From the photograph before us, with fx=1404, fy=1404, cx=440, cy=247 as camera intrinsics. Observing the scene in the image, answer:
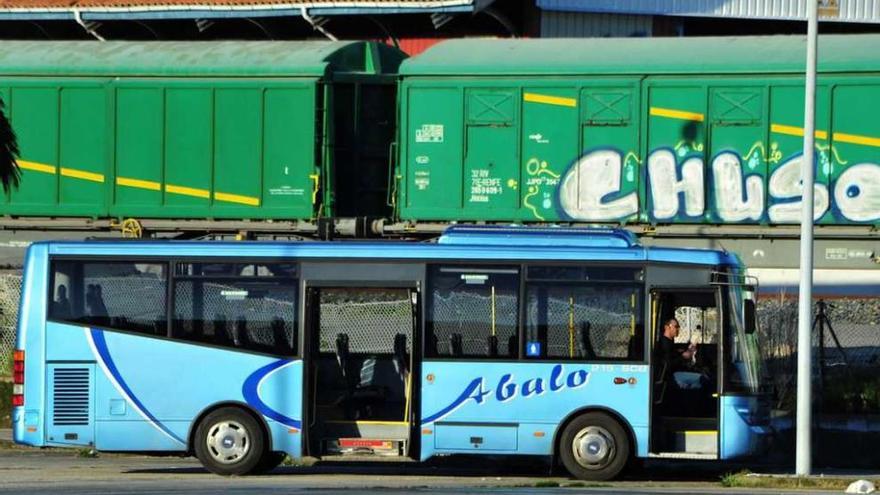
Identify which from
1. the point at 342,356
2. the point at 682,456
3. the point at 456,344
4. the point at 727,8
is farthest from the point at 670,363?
the point at 727,8

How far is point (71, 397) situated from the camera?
1573 cm

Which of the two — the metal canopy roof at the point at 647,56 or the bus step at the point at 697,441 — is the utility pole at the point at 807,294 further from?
the metal canopy roof at the point at 647,56

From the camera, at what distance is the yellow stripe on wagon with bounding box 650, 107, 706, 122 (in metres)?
22.5

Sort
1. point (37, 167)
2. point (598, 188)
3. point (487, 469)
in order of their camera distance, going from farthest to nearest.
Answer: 1. point (37, 167)
2. point (598, 188)
3. point (487, 469)

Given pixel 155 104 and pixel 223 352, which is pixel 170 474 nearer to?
pixel 223 352

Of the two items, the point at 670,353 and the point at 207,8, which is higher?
the point at 207,8

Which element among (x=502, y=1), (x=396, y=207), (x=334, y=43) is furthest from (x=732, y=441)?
(x=502, y=1)

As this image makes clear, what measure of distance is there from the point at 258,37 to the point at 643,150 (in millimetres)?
13483

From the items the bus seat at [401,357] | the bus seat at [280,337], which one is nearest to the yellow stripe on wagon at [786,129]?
the bus seat at [401,357]

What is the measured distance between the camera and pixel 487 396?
15617 mm

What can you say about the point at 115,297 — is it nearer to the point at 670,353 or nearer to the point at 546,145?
the point at 670,353

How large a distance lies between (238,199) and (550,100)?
5.65 metres

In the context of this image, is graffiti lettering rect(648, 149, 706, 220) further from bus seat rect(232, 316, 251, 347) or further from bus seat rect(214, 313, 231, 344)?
bus seat rect(214, 313, 231, 344)

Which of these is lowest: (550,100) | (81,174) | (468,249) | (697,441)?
(697,441)
